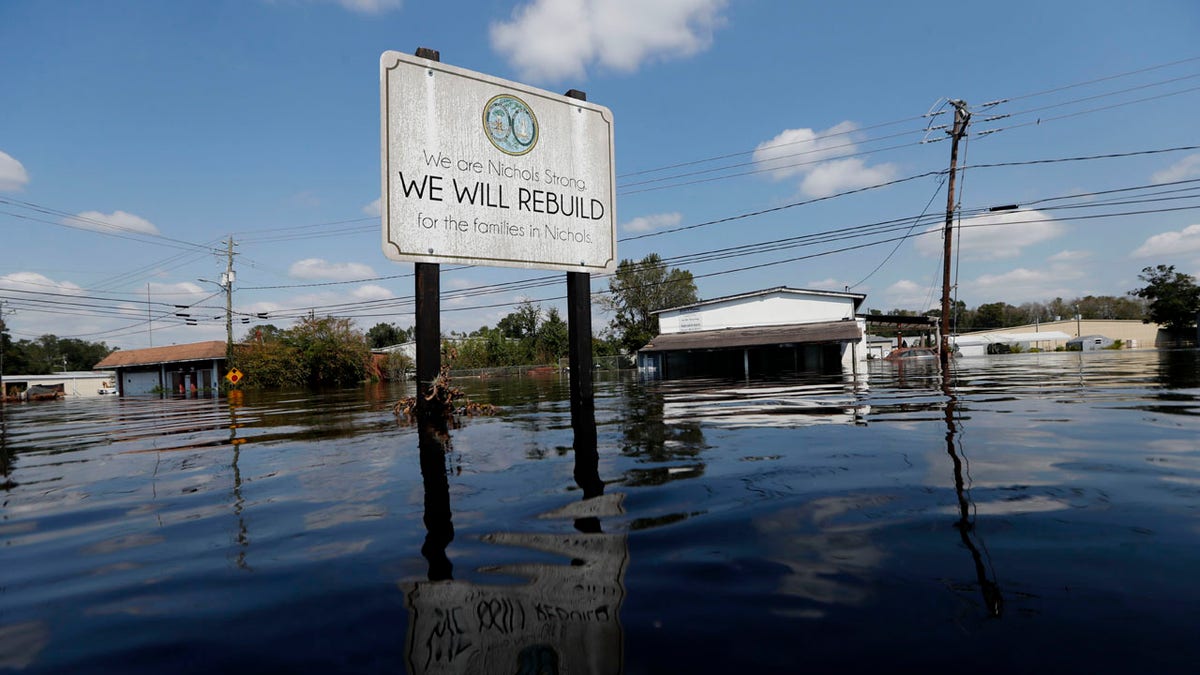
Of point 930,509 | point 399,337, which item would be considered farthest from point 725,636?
point 399,337

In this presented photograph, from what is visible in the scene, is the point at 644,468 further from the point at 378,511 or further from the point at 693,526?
the point at 378,511

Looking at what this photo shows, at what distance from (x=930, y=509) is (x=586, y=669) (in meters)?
1.93

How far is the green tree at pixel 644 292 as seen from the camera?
6388cm

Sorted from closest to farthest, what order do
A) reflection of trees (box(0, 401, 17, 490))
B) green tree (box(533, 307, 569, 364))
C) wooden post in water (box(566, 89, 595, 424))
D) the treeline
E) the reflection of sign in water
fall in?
the reflection of sign in water < reflection of trees (box(0, 401, 17, 490)) < wooden post in water (box(566, 89, 595, 424)) < green tree (box(533, 307, 569, 364)) < the treeline

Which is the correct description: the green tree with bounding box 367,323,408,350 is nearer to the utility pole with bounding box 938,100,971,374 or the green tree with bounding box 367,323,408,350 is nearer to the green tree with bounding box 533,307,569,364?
the green tree with bounding box 533,307,569,364

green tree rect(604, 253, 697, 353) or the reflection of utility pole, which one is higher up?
green tree rect(604, 253, 697, 353)

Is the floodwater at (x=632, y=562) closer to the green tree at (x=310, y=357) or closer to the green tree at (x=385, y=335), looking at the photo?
the green tree at (x=310, y=357)

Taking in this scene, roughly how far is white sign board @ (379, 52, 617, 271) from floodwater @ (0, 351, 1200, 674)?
1946 millimetres

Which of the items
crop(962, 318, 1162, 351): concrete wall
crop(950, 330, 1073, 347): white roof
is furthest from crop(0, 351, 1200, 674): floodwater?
crop(962, 318, 1162, 351): concrete wall

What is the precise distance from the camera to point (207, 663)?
1.48 meters

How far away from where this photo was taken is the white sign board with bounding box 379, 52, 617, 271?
4.92 meters

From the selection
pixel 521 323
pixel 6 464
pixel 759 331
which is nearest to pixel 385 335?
pixel 521 323

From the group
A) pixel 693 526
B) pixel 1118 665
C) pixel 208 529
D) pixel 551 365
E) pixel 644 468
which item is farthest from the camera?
pixel 551 365

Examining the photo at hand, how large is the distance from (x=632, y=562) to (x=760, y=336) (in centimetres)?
3174
